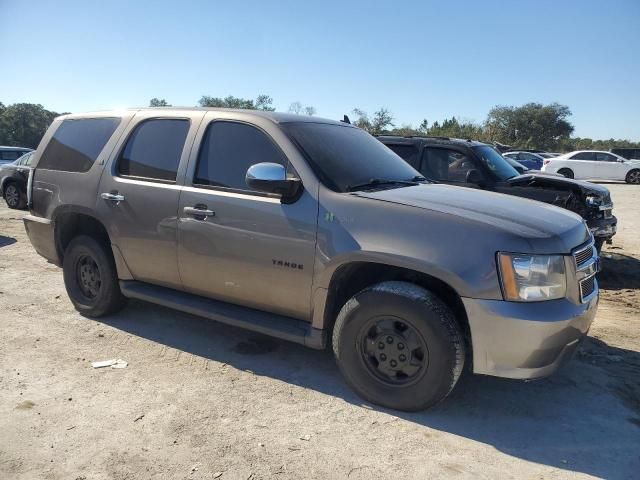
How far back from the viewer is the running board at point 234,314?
3.61 m

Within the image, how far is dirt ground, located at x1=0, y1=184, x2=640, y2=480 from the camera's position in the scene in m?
2.81

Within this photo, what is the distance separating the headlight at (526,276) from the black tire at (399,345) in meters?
0.40

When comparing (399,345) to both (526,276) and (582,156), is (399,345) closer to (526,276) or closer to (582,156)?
(526,276)

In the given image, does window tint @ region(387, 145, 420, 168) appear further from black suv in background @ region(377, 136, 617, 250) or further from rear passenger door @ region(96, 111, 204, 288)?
rear passenger door @ region(96, 111, 204, 288)

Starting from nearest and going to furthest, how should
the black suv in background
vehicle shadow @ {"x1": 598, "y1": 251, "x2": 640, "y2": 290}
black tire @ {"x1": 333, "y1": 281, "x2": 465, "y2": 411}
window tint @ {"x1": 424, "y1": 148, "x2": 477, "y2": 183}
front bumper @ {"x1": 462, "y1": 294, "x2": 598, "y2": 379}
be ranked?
1. front bumper @ {"x1": 462, "y1": 294, "x2": 598, "y2": 379}
2. black tire @ {"x1": 333, "y1": 281, "x2": 465, "y2": 411}
3. vehicle shadow @ {"x1": 598, "y1": 251, "x2": 640, "y2": 290}
4. the black suv in background
5. window tint @ {"x1": 424, "y1": 148, "x2": 477, "y2": 183}

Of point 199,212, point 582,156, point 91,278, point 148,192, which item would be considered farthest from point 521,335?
point 582,156

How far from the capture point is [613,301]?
20.2 feet

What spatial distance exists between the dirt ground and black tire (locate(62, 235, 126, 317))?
212 mm

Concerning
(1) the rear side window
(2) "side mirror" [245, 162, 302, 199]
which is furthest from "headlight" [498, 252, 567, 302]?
(1) the rear side window

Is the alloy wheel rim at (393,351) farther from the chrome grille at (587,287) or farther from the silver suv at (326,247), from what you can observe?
the chrome grille at (587,287)

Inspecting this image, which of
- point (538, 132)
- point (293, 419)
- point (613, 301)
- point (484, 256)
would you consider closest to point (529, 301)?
point (484, 256)

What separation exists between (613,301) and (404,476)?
15.2 feet

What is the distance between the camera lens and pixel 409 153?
768 cm

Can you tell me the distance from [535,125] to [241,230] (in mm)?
71192
